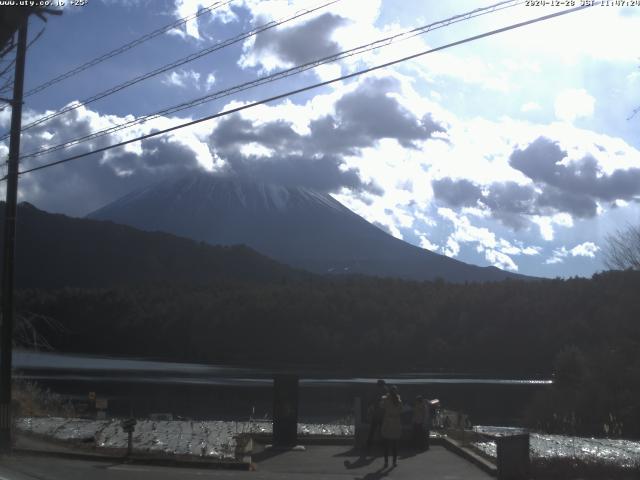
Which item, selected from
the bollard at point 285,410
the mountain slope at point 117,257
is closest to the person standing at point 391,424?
the bollard at point 285,410

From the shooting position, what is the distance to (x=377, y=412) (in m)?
15.7

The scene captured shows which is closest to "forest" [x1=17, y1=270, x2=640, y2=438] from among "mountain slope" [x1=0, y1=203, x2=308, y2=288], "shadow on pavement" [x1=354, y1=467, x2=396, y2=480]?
"mountain slope" [x1=0, y1=203, x2=308, y2=288]

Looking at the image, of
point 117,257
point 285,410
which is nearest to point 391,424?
point 285,410

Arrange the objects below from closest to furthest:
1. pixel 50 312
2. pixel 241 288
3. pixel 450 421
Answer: pixel 450 421 < pixel 50 312 < pixel 241 288

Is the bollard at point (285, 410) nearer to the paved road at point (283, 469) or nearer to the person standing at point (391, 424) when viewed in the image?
the paved road at point (283, 469)

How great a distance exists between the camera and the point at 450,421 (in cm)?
2161

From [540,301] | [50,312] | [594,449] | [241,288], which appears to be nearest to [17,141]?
[594,449]

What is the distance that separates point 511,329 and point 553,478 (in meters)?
85.6

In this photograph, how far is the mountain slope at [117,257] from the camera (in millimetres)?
159750

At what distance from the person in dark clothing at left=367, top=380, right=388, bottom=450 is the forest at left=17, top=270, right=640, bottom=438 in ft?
194

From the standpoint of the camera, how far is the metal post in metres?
17.6

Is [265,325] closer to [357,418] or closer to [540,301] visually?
[540,301]

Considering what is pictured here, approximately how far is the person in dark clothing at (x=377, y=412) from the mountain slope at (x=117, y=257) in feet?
464

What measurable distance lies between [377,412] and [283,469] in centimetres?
225
